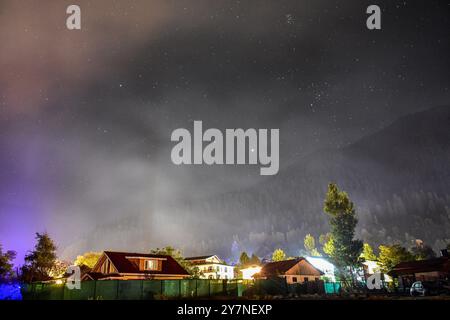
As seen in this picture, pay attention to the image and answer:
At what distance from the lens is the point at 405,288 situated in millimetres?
45875

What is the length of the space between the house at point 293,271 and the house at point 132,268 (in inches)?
767

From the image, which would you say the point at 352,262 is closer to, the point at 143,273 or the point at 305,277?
the point at 305,277

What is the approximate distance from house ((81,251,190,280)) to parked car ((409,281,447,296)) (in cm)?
3279

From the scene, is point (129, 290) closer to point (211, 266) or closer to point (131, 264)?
point (131, 264)

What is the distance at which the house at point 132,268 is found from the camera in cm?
4812

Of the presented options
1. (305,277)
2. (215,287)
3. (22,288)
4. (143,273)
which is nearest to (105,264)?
(143,273)

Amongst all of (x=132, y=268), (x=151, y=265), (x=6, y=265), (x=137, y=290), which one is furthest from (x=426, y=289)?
(x=6, y=265)

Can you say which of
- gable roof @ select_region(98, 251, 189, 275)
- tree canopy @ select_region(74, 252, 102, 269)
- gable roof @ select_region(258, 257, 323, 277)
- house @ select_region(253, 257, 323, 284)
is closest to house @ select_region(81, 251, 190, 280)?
gable roof @ select_region(98, 251, 189, 275)

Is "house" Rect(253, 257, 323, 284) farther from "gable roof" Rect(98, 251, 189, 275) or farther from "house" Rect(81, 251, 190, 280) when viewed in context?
"house" Rect(81, 251, 190, 280)

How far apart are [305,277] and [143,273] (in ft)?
110

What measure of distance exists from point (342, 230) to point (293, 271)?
12.6 metres

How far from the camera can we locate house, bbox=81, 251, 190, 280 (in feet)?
158

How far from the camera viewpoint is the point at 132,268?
1943 inches
